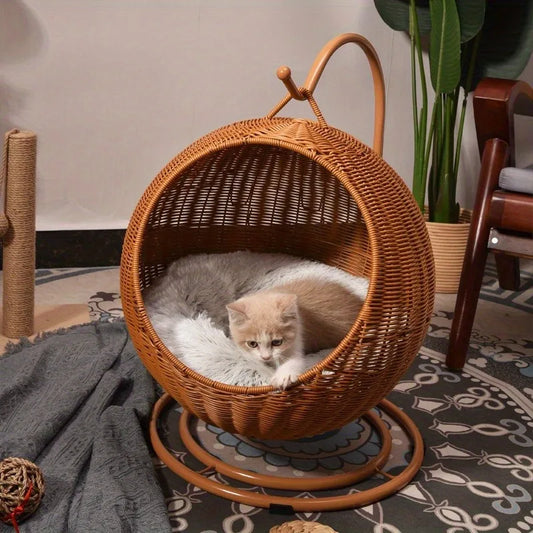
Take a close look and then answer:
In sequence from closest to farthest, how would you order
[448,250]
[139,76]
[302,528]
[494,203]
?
[302,528]
[494,203]
[139,76]
[448,250]

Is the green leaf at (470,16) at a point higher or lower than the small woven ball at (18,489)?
higher

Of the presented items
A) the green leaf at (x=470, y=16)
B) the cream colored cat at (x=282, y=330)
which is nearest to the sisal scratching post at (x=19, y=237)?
the cream colored cat at (x=282, y=330)

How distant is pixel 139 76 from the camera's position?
2680 mm

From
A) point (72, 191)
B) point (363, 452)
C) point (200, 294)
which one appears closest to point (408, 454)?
point (363, 452)

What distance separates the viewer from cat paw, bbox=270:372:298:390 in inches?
56.1

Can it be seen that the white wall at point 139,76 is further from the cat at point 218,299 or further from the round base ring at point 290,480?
the round base ring at point 290,480

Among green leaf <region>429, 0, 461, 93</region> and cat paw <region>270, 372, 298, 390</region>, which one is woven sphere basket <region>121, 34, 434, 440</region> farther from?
green leaf <region>429, 0, 461, 93</region>

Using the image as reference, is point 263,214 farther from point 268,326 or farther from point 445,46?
point 445,46

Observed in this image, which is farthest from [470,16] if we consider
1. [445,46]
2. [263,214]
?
[263,214]

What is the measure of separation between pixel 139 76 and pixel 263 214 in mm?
846

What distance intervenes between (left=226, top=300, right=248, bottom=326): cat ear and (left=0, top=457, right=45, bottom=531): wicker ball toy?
1.54 ft

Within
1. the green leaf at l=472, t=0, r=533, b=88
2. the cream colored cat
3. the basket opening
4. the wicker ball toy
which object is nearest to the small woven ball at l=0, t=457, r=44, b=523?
the wicker ball toy

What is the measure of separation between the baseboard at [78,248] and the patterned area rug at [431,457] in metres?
1.07

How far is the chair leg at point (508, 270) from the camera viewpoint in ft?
8.95
